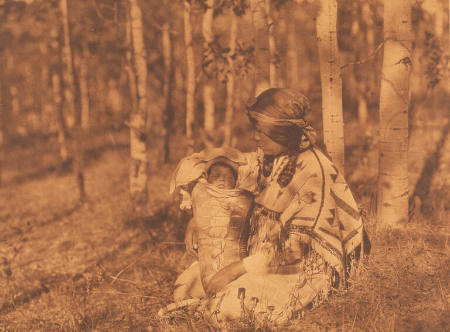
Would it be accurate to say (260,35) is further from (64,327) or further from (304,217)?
(64,327)

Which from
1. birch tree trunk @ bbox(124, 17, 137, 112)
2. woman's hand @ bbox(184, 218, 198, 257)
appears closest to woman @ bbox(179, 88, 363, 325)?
woman's hand @ bbox(184, 218, 198, 257)

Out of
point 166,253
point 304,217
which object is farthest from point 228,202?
point 166,253

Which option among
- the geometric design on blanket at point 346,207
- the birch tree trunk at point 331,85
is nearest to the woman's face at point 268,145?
the geometric design on blanket at point 346,207

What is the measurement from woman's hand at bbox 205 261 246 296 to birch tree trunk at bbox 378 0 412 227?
8.28ft

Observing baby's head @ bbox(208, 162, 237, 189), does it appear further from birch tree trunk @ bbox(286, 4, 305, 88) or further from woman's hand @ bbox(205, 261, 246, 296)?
birch tree trunk @ bbox(286, 4, 305, 88)

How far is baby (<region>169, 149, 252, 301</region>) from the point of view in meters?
3.86

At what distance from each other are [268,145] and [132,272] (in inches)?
123

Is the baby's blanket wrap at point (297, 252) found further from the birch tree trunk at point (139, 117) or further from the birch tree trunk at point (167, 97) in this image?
the birch tree trunk at point (167, 97)

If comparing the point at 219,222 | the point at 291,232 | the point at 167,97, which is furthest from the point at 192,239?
the point at 167,97

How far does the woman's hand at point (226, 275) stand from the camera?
372cm

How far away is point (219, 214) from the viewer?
3895 millimetres

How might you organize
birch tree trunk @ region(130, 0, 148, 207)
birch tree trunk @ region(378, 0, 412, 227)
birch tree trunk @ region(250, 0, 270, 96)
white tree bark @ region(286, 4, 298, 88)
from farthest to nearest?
white tree bark @ region(286, 4, 298, 88) < birch tree trunk @ region(130, 0, 148, 207) < birch tree trunk @ region(250, 0, 270, 96) < birch tree trunk @ region(378, 0, 412, 227)

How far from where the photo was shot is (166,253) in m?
6.46

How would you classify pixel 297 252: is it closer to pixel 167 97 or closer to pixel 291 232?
pixel 291 232
